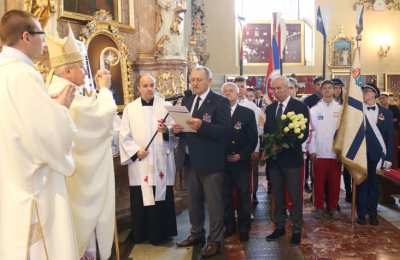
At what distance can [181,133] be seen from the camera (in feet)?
15.8

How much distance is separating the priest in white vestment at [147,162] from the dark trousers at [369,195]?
7.99ft

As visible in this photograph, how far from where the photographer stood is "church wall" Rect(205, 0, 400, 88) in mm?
14406

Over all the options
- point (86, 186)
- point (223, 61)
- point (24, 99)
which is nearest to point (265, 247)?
point (86, 186)

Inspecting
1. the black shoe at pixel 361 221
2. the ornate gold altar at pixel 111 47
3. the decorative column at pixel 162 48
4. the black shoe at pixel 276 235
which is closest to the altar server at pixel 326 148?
the black shoe at pixel 361 221

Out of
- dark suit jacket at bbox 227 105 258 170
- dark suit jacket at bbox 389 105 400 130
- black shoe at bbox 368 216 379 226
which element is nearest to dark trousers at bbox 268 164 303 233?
dark suit jacket at bbox 227 105 258 170

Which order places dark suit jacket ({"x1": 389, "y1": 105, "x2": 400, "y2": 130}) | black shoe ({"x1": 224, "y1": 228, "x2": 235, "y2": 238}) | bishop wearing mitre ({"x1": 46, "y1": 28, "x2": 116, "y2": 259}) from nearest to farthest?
bishop wearing mitre ({"x1": 46, "y1": 28, "x2": 116, "y2": 259})
black shoe ({"x1": 224, "y1": 228, "x2": 235, "y2": 238})
dark suit jacket ({"x1": 389, "y1": 105, "x2": 400, "y2": 130})

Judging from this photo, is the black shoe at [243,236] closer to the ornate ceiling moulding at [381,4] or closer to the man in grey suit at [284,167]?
the man in grey suit at [284,167]

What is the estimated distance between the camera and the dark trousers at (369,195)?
5.71 m

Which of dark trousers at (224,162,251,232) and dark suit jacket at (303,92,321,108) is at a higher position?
dark suit jacket at (303,92,321,108)

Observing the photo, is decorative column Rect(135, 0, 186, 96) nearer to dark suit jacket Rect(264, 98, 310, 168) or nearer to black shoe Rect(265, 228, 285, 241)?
dark suit jacket Rect(264, 98, 310, 168)

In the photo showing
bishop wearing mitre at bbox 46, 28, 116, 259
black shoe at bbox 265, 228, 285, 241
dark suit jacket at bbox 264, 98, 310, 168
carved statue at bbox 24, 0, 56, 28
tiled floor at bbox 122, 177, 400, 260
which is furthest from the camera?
black shoe at bbox 265, 228, 285, 241

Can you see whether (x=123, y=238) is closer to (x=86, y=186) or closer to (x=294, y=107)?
(x=86, y=186)

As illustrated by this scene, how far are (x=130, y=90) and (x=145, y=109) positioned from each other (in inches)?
38.1

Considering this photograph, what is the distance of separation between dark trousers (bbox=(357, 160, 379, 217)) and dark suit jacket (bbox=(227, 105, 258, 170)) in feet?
5.21
